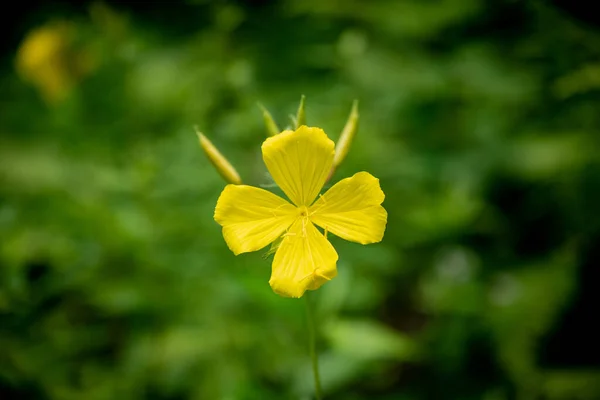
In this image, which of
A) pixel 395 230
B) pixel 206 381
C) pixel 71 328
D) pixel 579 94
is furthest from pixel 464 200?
pixel 71 328

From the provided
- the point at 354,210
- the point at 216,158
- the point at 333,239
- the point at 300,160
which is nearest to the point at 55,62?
the point at 333,239

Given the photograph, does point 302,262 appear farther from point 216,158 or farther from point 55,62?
point 55,62

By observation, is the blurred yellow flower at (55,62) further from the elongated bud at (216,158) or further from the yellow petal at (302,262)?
the yellow petal at (302,262)

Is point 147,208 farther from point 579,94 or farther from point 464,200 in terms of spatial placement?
point 579,94

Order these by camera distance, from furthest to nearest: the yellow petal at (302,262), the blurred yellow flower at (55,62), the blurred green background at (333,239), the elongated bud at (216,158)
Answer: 1. the blurred yellow flower at (55,62)
2. the blurred green background at (333,239)
3. the elongated bud at (216,158)
4. the yellow petal at (302,262)

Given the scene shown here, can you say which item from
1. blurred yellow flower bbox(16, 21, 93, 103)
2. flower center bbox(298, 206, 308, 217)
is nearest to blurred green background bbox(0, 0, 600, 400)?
blurred yellow flower bbox(16, 21, 93, 103)

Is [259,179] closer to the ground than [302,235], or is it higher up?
higher up

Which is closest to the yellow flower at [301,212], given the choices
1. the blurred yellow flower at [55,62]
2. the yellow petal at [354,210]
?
the yellow petal at [354,210]
